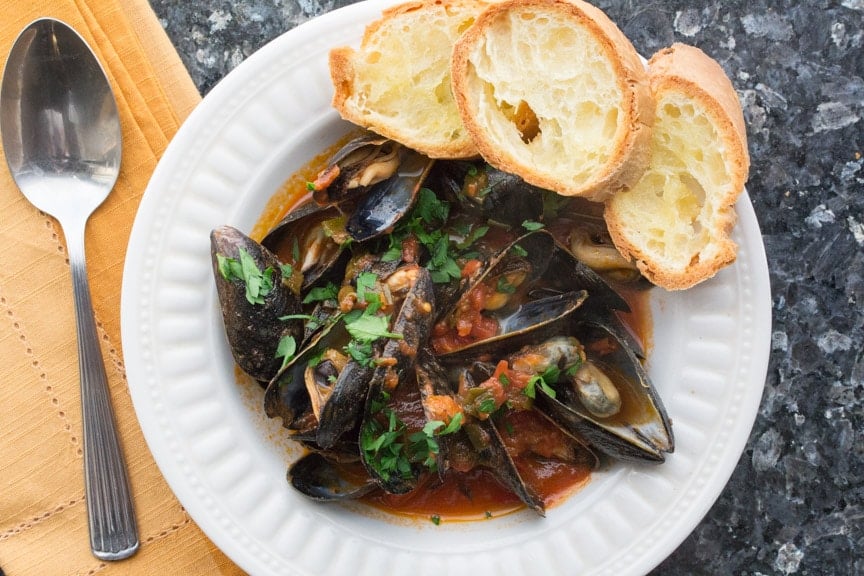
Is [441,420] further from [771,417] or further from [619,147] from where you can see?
[771,417]

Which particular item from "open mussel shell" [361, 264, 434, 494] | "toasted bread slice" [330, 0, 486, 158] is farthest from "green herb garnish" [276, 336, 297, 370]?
"toasted bread slice" [330, 0, 486, 158]

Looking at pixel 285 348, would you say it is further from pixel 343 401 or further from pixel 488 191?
pixel 488 191

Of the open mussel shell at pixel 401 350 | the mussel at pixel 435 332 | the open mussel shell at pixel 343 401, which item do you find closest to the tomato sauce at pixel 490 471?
the mussel at pixel 435 332

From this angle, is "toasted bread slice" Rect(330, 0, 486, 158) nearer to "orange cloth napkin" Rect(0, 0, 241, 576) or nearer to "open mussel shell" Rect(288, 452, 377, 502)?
"orange cloth napkin" Rect(0, 0, 241, 576)

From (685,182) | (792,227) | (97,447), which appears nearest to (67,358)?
(97,447)

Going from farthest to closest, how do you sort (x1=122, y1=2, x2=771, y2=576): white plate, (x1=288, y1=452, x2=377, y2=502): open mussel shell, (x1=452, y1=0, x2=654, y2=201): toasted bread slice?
(x1=288, y1=452, x2=377, y2=502): open mussel shell, (x1=122, y1=2, x2=771, y2=576): white plate, (x1=452, y1=0, x2=654, y2=201): toasted bread slice
